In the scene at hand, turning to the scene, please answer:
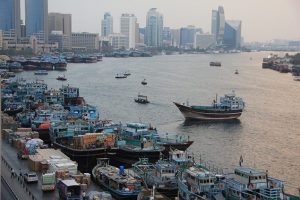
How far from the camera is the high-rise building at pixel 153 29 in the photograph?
80188 millimetres

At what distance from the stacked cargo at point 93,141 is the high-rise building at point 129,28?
Result: 65193 millimetres

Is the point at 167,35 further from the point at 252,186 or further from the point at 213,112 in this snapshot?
the point at 252,186

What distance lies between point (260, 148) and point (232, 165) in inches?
67.1

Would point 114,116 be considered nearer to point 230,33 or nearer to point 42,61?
point 42,61

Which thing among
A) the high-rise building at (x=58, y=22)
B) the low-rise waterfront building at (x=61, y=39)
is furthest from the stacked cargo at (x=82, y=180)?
the high-rise building at (x=58, y=22)

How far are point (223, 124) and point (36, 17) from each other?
51.1m

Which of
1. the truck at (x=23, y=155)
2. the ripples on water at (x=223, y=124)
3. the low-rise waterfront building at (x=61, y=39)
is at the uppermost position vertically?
the low-rise waterfront building at (x=61, y=39)

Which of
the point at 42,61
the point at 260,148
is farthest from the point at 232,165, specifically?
the point at 42,61

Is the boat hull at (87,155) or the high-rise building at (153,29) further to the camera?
the high-rise building at (153,29)

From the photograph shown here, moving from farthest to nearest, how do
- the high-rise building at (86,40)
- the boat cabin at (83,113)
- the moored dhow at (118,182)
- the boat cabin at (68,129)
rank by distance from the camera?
the high-rise building at (86,40)
the boat cabin at (83,113)
the boat cabin at (68,129)
the moored dhow at (118,182)

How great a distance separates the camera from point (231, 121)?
1459cm

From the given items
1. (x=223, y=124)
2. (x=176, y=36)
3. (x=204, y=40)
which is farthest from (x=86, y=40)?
(x=223, y=124)

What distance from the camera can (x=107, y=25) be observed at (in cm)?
8681

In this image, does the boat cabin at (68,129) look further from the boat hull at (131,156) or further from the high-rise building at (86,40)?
the high-rise building at (86,40)
